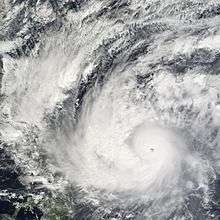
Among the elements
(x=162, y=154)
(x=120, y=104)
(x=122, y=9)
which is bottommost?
(x=162, y=154)

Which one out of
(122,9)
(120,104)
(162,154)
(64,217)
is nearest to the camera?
(64,217)

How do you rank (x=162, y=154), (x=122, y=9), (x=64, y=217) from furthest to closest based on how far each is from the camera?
(x=122, y=9) < (x=162, y=154) < (x=64, y=217)

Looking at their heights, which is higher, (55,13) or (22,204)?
(55,13)

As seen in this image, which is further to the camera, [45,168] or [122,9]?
[122,9]

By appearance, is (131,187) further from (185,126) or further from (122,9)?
(122,9)

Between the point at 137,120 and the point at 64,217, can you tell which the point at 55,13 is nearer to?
the point at 137,120

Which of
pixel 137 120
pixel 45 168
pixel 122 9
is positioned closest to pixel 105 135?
pixel 137 120

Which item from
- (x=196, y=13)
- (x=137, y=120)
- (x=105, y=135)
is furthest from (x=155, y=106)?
(x=196, y=13)
